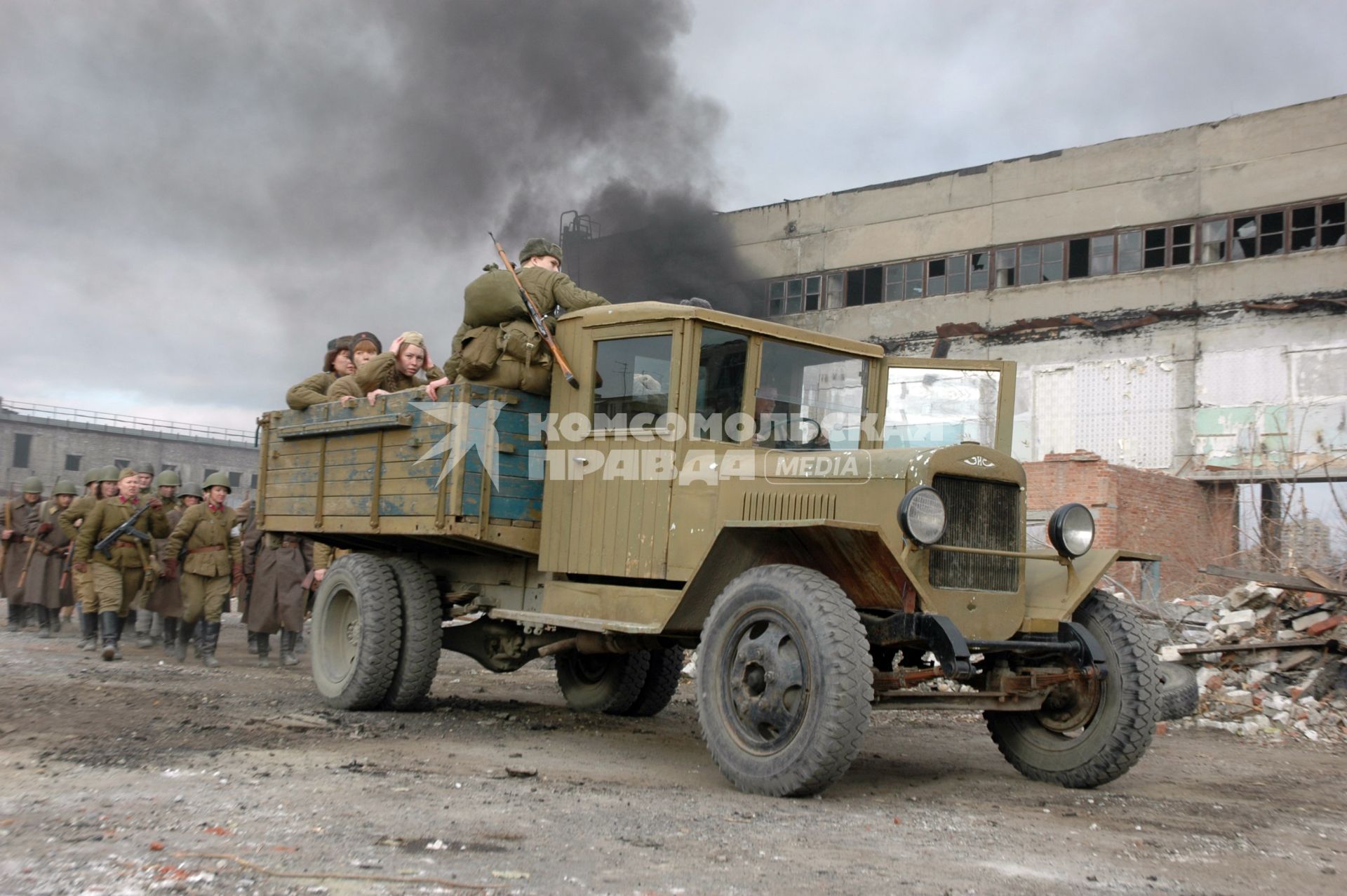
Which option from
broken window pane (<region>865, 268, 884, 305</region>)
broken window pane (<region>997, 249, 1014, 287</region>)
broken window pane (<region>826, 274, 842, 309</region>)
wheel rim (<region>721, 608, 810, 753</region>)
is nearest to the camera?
wheel rim (<region>721, 608, 810, 753</region>)

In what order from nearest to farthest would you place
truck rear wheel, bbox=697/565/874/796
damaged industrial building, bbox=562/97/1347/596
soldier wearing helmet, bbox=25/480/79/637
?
truck rear wheel, bbox=697/565/874/796, soldier wearing helmet, bbox=25/480/79/637, damaged industrial building, bbox=562/97/1347/596

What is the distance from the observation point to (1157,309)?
2194cm

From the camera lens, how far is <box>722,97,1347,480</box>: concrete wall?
2044 cm

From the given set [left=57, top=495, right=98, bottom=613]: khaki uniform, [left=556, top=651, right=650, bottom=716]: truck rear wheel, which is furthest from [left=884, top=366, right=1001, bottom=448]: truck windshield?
[left=57, top=495, right=98, bottom=613]: khaki uniform

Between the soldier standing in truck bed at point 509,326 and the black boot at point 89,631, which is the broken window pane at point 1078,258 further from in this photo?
the black boot at point 89,631

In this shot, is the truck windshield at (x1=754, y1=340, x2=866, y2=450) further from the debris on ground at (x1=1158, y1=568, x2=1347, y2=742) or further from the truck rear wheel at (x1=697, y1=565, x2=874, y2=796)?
the debris on ground at (x1=1158, y1=568, x2=1347, y2=742)

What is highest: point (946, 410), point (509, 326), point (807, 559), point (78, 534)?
point (509, 326)

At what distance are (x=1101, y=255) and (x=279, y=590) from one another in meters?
17.4

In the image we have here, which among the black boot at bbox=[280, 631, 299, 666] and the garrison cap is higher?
the garrison cap

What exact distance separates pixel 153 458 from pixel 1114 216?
42.6m

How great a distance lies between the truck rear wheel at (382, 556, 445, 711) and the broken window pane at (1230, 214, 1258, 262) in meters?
18.5

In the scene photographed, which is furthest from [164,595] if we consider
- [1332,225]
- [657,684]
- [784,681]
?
[1332,225]

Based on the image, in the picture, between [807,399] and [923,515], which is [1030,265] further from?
[923,515]

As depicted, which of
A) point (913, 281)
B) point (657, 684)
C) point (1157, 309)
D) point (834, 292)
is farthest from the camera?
point (834, 292)
